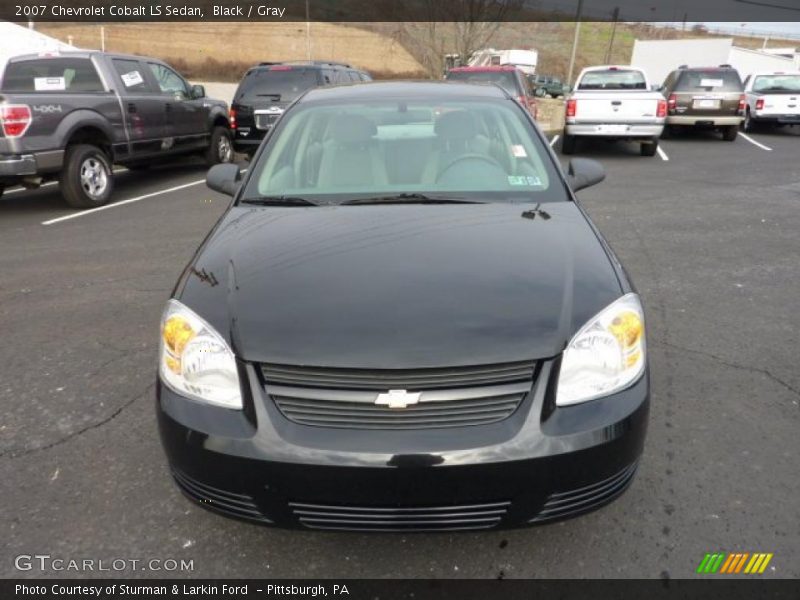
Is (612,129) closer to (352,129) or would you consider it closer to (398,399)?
(352,129)

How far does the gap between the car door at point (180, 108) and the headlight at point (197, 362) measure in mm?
8010

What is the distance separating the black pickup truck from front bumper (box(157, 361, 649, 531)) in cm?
640

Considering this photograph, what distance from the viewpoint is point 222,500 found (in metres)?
1.95

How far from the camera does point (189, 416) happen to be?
196 centimetres

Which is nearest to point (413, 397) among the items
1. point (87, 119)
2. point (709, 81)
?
point (87, 119)

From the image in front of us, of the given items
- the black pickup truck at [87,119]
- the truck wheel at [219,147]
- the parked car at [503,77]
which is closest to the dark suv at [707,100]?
the parked car at [503,77]

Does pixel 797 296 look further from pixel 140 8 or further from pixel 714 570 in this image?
pixel 140 8

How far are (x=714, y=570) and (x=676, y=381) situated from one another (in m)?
1.37

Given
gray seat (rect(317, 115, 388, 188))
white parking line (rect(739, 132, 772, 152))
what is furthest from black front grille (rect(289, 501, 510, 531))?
white parking line (rect(739, 132, 772, 152))

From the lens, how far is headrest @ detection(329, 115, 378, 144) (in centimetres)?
332

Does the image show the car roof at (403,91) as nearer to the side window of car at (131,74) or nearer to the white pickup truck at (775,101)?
the side window of car at (131,74)

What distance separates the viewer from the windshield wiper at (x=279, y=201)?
2934 mm

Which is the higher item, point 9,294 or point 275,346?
point 275,346

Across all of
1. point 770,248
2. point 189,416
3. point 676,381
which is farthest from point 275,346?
point 770,248
